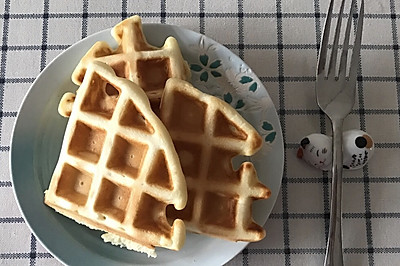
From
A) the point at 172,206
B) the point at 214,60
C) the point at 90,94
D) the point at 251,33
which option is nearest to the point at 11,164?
the point at 90,94

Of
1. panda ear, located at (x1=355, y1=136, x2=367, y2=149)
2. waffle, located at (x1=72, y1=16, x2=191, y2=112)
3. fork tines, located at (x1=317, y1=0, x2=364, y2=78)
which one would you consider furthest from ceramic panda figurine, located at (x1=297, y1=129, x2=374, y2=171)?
waffle, located at (x1=72, y1=16, x2=191, y2=112)

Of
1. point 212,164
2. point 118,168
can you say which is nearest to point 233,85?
point 212,164

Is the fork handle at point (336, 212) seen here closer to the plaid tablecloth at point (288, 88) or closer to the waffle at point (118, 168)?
the plaid tablecloth at point (288, 88)

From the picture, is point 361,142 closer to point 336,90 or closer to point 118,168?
point 336,90

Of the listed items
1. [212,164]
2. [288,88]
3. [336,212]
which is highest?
[288,88]

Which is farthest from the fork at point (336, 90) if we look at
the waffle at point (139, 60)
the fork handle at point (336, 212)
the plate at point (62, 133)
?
the waffle at point (139, 60)

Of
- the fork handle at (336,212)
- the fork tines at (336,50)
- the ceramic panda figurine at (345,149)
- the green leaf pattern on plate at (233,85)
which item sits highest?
the fork tines at (336,50)

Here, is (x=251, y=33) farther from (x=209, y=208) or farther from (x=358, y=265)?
(x=358, y=265)
